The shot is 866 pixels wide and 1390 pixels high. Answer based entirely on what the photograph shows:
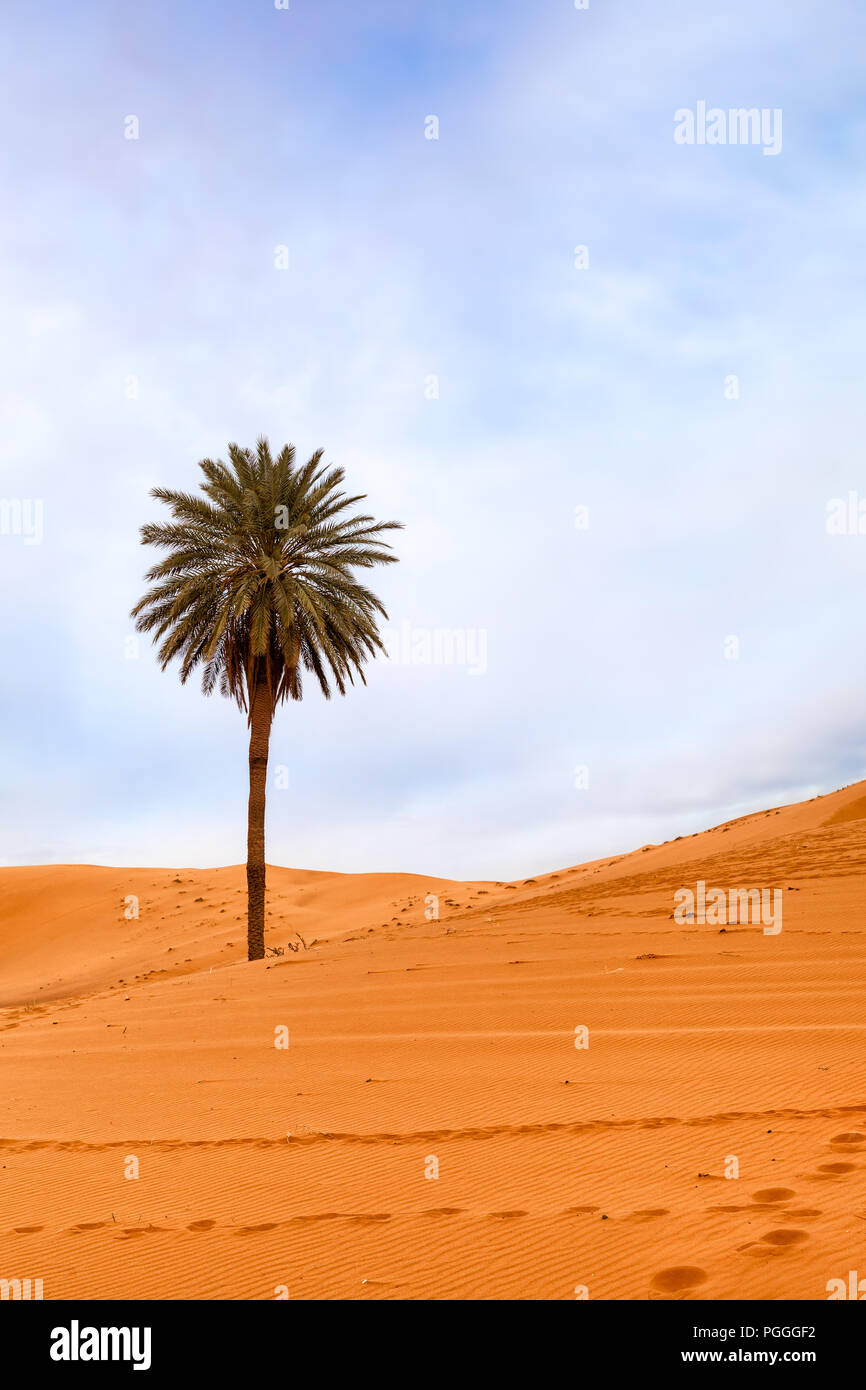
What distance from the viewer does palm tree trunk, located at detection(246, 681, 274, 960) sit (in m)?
20.0

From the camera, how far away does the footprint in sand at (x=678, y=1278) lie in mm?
3635

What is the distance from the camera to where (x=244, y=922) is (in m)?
29.6

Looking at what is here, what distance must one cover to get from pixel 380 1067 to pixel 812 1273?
4820mm

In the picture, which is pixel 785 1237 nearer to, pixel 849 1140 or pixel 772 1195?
pixel 772 1195

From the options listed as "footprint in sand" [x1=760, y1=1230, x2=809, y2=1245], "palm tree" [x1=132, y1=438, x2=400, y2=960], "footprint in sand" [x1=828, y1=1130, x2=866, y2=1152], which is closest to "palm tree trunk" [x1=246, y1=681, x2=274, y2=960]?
"palm tree" [x1=132, y1=438, x2=400, y2=960]

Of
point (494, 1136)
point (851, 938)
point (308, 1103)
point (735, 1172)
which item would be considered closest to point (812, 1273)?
point (735, 1172)

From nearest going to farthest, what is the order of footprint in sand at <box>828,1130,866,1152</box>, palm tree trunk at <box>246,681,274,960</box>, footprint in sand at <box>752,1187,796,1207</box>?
footprint in sand at <box>752,1187,796,1207</box> < footprint in sand at <box>828,1130,866,1152</box> < palm tree trunk at <box>246,681,274,960</box>

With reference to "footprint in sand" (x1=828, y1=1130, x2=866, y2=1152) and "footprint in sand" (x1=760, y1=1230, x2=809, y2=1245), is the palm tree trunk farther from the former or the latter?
"footprint in sand" (x1=760, y1=1230, x2=809, y2=1245)

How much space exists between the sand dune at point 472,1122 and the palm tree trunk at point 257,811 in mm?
5163

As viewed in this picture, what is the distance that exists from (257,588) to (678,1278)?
57.0 feet

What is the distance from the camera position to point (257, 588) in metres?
19.9

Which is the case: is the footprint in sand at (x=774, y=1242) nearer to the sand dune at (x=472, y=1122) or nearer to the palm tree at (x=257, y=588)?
the sand dune at (x=472, y=1122)

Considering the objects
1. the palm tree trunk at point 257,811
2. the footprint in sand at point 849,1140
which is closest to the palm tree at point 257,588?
the palm tree trunk at point 257,811

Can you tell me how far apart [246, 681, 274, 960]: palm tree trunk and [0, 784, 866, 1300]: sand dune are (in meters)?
5.16
